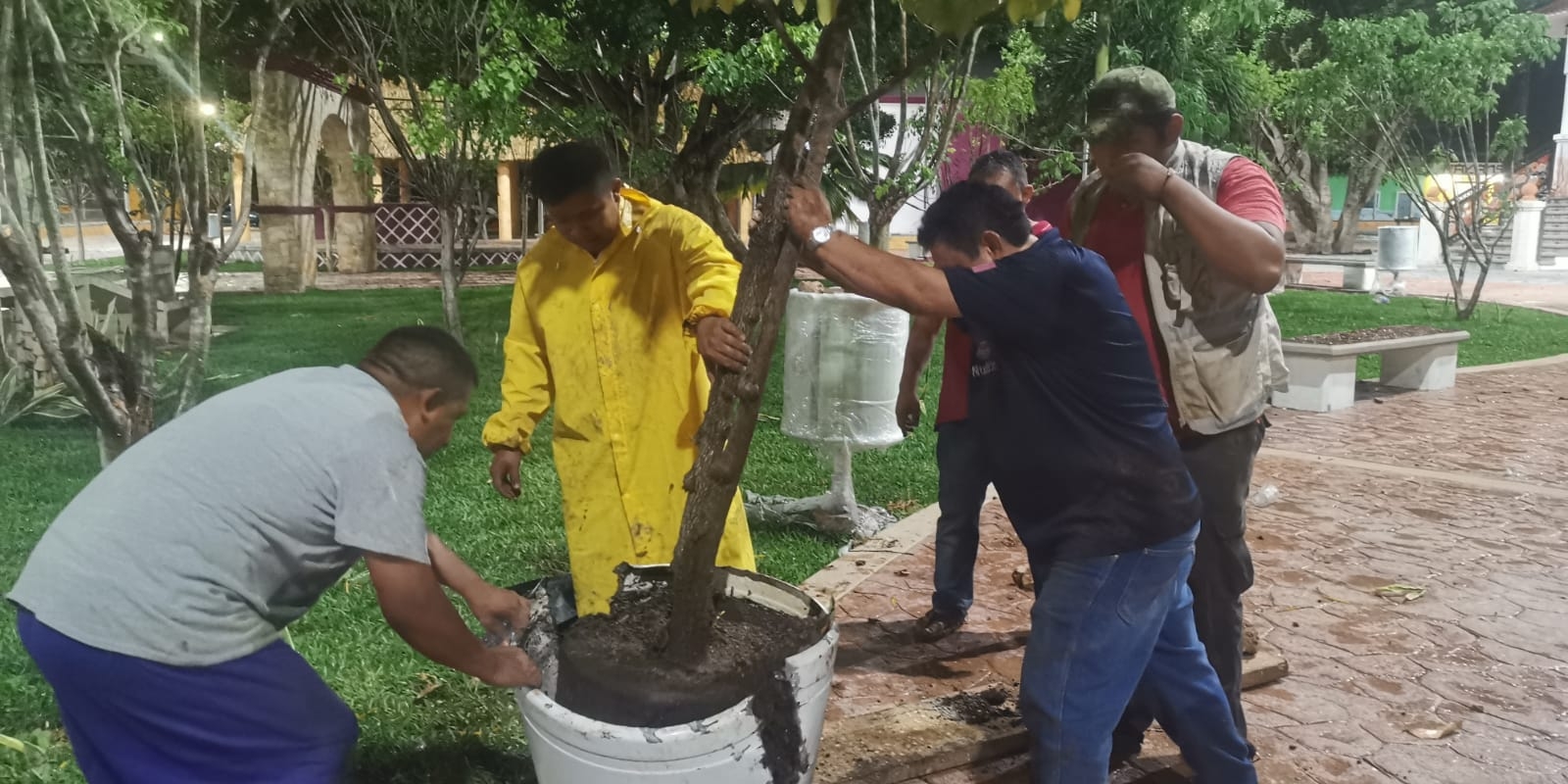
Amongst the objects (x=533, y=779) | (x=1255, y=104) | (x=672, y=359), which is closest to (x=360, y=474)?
(x=672, y=359)

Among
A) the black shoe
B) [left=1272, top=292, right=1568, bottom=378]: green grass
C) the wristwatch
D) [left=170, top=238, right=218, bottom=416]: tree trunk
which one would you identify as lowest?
the black shoe

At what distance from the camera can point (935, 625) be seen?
4.09 metres

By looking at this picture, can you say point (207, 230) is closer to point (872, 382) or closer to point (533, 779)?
point (533, 779)

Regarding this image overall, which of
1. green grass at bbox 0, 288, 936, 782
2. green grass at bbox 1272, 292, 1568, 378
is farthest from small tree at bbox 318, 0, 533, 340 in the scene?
green grass at bbox 1272, 292, 1568, 378

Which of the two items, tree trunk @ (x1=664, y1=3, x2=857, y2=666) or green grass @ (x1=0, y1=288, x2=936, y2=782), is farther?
green grass @ (x1=0, y1=288, x2=936, y2=782)

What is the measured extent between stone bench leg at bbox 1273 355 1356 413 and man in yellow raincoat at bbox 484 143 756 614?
7.43m

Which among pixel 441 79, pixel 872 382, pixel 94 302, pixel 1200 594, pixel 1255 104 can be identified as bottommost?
pixel 1200 594

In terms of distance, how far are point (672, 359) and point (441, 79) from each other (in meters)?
5.62

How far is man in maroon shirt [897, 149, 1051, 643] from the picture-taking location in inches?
154

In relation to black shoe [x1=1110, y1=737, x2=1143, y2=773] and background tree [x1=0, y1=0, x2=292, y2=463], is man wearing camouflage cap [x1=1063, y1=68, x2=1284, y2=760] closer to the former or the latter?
black shoe [x1=1110, y1=737, x2=1143, y2=773]

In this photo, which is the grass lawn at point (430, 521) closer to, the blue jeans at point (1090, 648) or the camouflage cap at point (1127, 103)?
the blue jeans at point (1090, 648)

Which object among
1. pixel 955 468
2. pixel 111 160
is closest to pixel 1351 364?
pixel 955 468

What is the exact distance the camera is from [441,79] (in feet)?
25.1

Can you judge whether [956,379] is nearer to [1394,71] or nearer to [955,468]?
[955,468]
